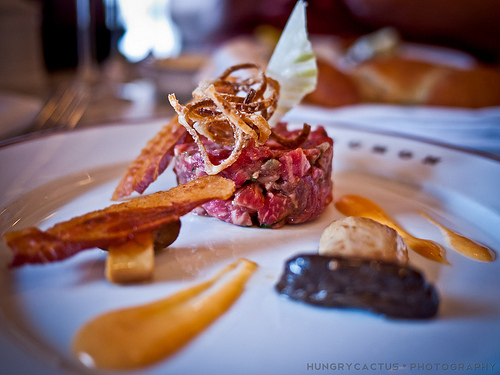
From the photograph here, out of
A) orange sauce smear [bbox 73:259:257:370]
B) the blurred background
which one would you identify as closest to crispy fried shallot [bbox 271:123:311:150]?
orange sauce smear [bbox 73:259:257:370]

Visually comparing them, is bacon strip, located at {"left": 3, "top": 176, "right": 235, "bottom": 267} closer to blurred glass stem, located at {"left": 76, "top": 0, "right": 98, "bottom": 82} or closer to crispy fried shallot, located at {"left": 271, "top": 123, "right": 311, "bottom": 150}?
crispy fried shallot, located at {"left": 271, "top": 123, "right": 311, "bottom": 150}

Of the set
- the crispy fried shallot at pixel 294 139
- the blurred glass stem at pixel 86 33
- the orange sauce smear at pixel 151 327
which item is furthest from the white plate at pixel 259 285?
the blurred glass stem at pixel 86 33

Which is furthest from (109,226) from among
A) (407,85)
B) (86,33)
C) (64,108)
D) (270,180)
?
(407,85)

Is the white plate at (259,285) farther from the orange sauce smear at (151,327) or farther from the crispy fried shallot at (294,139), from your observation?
the crispy fried shallot at (294,139)

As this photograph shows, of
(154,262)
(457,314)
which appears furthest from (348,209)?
(154,262)

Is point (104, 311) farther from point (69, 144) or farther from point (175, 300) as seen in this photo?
point (69, 144)

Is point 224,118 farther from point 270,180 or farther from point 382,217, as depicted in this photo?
point 382,217
